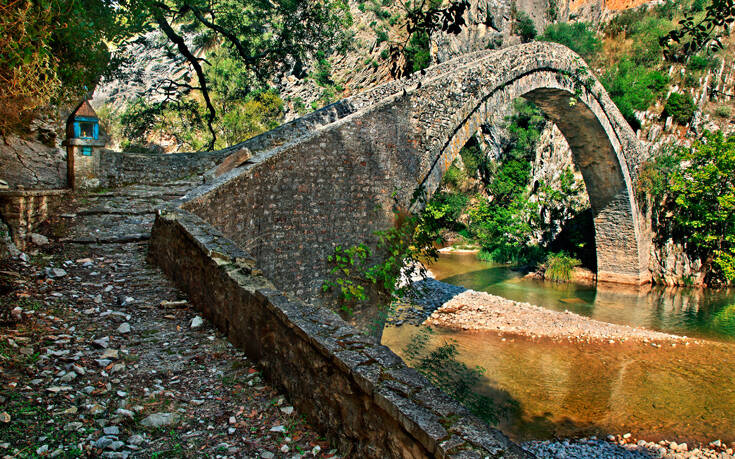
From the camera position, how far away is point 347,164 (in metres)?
6.62

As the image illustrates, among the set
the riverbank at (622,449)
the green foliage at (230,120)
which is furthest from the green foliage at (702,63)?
the green foliage at (230,120)

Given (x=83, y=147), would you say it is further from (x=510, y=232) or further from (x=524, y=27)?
(x=524, y=27)

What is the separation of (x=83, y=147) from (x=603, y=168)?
15.5 m

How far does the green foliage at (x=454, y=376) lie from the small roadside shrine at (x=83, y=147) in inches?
245

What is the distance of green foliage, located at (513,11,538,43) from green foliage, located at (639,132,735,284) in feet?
34.8

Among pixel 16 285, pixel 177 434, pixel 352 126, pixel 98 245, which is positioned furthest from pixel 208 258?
pixel 352 126

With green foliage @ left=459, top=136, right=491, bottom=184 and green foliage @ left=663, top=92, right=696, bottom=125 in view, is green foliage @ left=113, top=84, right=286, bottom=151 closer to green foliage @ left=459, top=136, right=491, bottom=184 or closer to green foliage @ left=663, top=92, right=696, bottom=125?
green foliage @ left=459, top=136, right=491, bottom=184

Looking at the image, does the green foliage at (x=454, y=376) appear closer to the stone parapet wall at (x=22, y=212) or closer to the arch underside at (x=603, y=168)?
the stone parapet wall at (x=22, y=212)

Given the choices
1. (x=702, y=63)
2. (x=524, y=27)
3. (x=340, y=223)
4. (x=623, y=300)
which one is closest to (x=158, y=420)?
(x=340, y=223)

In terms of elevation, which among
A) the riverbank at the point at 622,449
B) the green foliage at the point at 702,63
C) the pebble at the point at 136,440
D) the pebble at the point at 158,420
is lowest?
the riverbank at the point at 622,449

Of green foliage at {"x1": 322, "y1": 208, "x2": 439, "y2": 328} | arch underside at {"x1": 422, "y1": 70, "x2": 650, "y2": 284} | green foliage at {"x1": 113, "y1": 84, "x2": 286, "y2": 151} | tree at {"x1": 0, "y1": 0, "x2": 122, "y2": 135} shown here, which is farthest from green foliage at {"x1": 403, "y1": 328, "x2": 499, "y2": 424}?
green foliage at {"x1": 113, "y1": 84, "x2": 286, "y2": 151}

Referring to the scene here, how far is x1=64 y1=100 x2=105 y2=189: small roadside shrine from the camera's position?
673 cm

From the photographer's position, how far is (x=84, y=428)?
2.28 m

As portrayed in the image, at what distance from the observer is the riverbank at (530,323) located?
1061 cm
